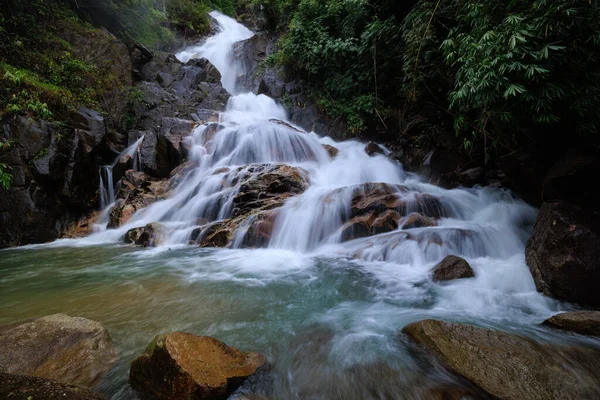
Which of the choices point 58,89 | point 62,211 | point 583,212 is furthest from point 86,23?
point 583,212

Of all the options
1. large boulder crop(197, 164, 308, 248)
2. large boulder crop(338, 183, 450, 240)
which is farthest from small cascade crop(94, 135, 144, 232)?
large boulder crop(338, 183, 450, 240)

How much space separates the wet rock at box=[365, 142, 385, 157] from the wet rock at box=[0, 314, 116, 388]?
9.92 meters

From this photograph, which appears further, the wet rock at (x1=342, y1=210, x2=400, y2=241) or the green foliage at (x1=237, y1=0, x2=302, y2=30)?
the green foliage at (x1=237, y1=0, x2=302, y2=30)

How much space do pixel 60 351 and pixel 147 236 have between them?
567 centimetres

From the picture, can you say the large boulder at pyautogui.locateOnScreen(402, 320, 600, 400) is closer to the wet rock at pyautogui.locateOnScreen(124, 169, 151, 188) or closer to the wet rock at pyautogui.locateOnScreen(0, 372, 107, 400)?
the wet rock at pyautogui.locateOnScreen(0, 372, 107, 400)

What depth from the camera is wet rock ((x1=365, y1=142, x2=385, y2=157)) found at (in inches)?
428

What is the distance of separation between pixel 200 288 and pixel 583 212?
18.0 feet

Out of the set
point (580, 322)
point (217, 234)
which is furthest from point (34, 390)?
point (217, 234)

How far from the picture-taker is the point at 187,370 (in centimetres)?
191

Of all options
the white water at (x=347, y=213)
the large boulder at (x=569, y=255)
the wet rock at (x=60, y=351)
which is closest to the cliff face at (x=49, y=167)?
the white water at (x=347, y=213)

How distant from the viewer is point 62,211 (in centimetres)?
913

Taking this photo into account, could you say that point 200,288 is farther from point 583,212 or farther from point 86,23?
point 86,23

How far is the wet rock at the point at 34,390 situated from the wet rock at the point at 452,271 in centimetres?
429

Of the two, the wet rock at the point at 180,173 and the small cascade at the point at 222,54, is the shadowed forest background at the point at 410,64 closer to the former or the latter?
the small cascade at the point at 222,54
